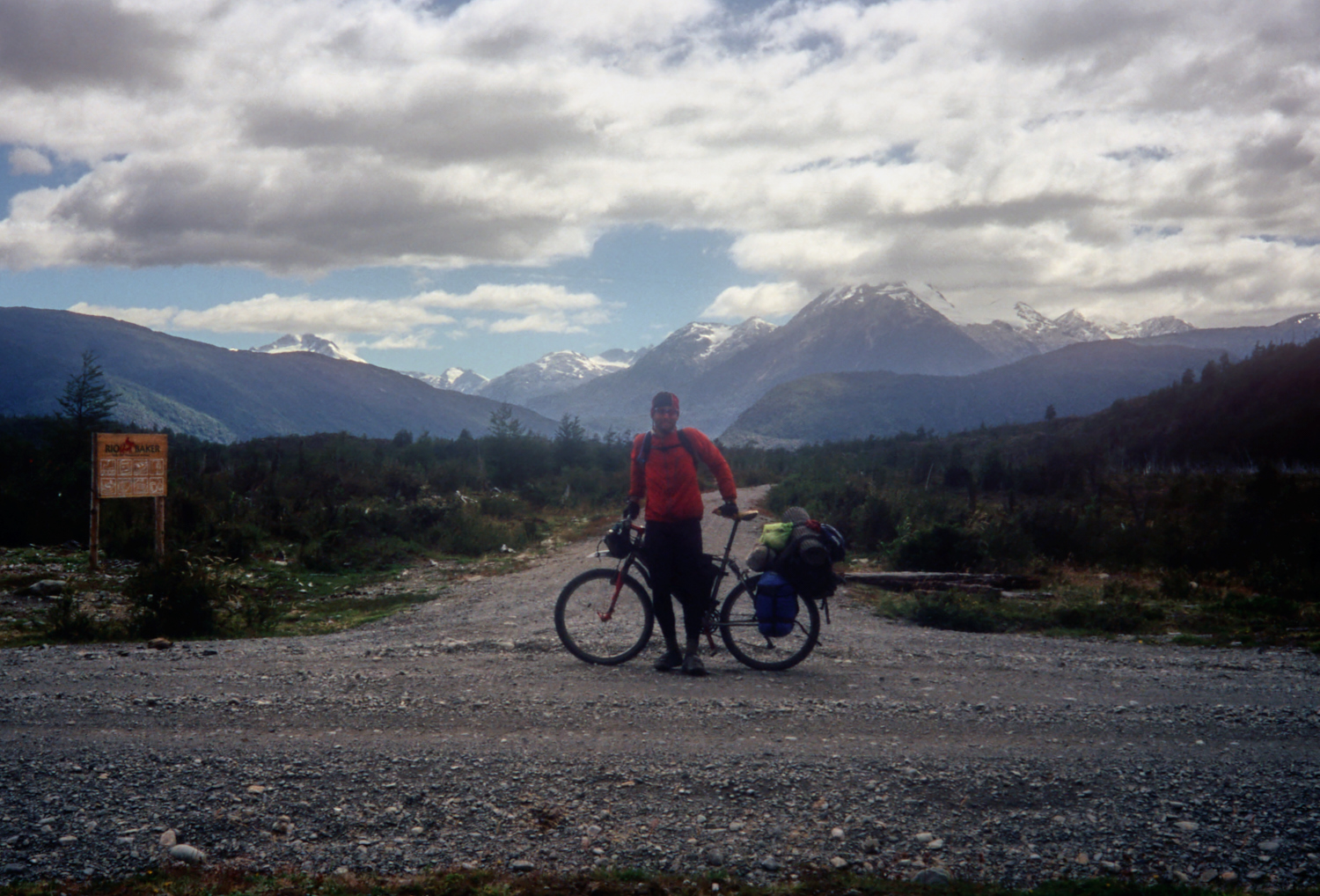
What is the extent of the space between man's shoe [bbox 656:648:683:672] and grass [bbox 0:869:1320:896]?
3.28 metres

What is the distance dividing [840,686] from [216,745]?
4510 millimetres

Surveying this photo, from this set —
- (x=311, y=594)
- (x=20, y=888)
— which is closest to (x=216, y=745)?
(x=20, y=888)

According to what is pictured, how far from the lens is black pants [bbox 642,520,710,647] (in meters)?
6.86

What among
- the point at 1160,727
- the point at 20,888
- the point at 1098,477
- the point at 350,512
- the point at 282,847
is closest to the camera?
the point at 20,888

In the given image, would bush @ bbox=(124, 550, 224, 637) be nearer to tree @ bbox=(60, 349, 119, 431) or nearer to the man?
the man

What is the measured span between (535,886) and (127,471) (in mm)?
13358

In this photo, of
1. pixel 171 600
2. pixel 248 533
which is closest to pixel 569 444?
pixel 248 533

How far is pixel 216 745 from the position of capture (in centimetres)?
491

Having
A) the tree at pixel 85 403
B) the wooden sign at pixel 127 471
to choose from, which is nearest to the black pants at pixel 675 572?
the wooden sign at pixel 127 471

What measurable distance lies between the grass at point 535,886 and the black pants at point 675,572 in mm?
3345

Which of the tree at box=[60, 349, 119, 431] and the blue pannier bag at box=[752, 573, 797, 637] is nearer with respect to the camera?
the blue pannier bag at box=[752, 573, 797, 637]

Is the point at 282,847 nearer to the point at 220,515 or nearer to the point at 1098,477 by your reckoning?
the point at 220,515

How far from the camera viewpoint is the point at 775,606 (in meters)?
6.91

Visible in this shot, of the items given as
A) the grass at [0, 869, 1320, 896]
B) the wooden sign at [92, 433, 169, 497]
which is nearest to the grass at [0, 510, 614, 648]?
the wooden sign at [92, 433, 169, 497]
